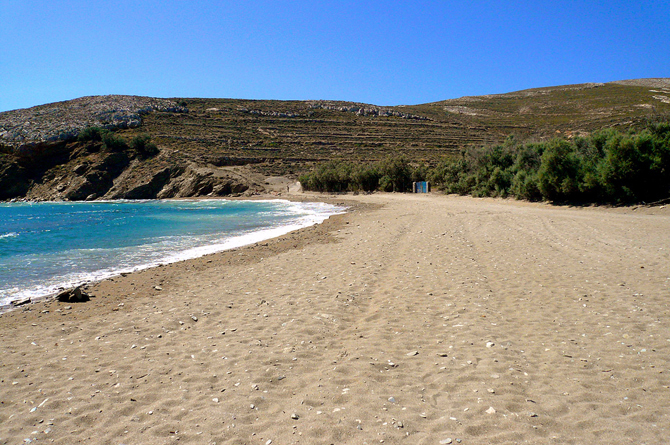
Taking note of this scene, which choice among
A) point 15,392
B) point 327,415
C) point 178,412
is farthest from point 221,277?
point 327,415

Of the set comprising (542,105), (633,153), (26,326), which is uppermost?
(542,105)

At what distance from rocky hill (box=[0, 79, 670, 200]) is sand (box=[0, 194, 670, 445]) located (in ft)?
172

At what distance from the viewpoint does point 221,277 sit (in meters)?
9.17

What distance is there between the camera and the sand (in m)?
3.18

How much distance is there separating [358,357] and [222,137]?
243 feet

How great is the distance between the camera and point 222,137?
72812 millimetres

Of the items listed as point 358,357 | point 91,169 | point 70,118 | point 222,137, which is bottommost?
point 358,357

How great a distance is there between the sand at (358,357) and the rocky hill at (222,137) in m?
52.4

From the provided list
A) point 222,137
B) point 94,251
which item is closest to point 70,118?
point 222,137

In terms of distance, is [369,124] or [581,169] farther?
[369,124]

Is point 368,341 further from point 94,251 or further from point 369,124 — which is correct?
point 369,124

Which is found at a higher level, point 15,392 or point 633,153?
point 633,153

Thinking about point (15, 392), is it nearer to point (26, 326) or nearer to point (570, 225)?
point (26, 326)

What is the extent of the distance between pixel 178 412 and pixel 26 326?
4628mm
